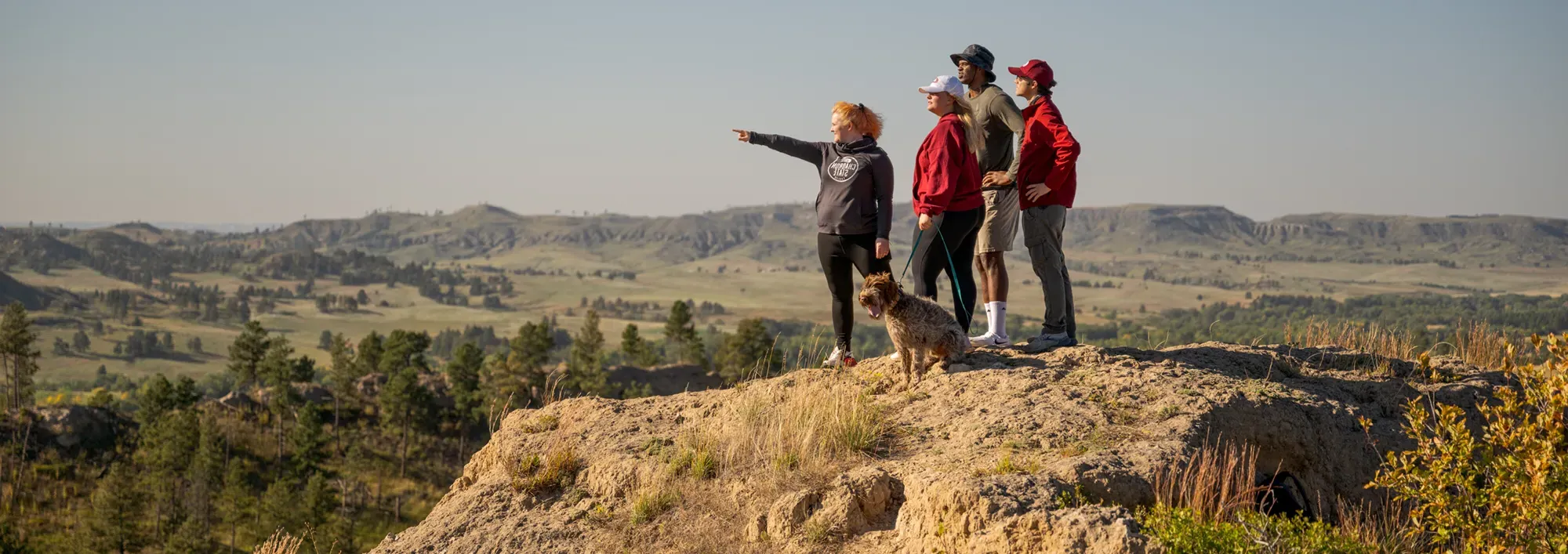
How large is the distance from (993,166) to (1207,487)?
3.66 meters

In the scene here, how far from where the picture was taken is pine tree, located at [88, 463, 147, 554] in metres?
52.7

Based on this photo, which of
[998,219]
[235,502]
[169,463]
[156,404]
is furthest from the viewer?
[156,404]

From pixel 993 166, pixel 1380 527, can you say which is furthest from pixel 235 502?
pixel 1380 527

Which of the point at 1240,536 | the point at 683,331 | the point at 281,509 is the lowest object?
the point at 281,509

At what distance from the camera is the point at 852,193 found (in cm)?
861

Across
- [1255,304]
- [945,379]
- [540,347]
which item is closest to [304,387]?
[540,347]

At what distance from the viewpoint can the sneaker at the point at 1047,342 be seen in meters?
8.92

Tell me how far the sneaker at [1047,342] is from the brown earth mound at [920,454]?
20 centimetres

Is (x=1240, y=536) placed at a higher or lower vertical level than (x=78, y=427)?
higher

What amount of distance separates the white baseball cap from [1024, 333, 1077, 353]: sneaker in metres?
2.34

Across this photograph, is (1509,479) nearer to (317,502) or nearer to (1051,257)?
(1051,257)

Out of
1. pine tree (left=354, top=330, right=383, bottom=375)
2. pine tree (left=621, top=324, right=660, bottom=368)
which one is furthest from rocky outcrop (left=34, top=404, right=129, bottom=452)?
pine tree (left=621, top=324, right=660, bottom=368)

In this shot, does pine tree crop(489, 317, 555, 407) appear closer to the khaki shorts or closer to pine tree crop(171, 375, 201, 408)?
pine tree crop(171, 375, 201, 408)

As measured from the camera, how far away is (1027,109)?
8633 millimetres
